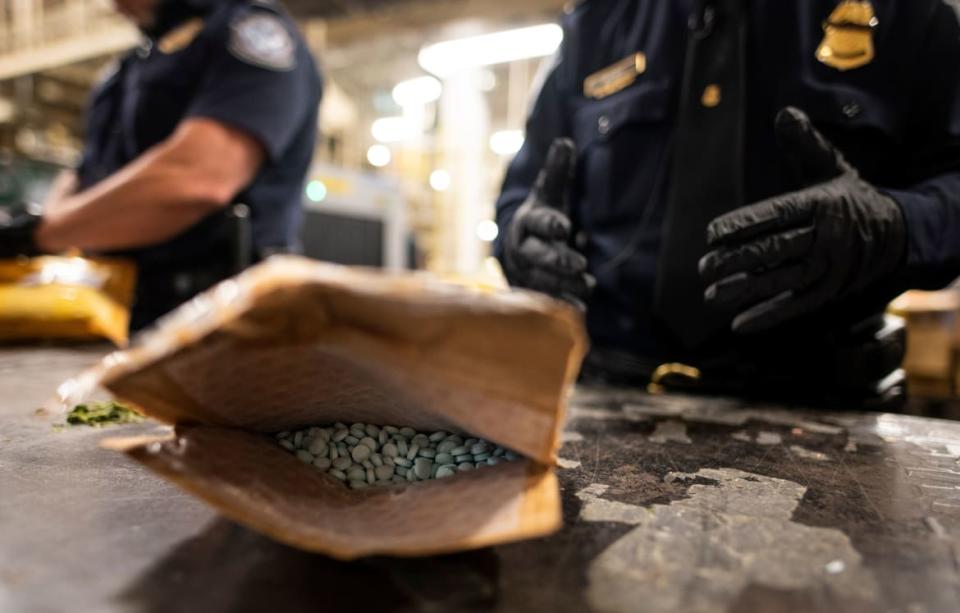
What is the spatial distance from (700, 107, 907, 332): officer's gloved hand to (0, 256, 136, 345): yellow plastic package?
1671mm

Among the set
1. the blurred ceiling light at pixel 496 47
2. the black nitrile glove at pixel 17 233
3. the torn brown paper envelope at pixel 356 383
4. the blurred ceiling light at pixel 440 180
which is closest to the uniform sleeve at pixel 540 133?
the torn brown paper envelope at pixel 356 383

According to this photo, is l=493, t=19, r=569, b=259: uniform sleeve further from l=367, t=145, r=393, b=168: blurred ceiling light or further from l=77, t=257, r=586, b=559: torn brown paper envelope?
l=367, t=145, r=393, b=168: blurred ceiling light

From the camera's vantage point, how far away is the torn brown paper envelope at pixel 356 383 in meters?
0.32

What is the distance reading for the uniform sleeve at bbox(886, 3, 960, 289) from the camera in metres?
0.86

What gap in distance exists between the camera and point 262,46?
4.82ft

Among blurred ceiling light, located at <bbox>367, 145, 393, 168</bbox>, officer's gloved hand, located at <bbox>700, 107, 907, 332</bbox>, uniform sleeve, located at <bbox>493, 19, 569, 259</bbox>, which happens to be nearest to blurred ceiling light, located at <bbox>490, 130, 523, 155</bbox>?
blurred ceiling light, located at <bbox>367, 145, 393, 168</bbox>

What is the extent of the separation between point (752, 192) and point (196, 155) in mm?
1305

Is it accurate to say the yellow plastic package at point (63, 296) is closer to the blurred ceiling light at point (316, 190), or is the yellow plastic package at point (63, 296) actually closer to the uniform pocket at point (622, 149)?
the uniform pocket at point (622, 149)

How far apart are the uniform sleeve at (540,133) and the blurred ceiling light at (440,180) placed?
4156mm

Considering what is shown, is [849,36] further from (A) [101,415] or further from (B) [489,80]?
(B) [489,80]

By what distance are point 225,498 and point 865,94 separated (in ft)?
3.85

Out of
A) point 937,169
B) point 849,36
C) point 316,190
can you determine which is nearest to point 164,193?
point 849,36

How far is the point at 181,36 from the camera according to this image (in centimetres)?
154

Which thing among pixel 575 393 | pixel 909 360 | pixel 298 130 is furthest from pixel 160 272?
pixel 909 360
